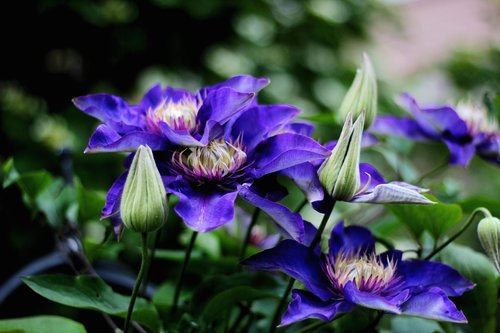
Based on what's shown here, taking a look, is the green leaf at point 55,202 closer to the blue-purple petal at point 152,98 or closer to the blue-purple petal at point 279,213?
the blue-purple petal at point 152,98

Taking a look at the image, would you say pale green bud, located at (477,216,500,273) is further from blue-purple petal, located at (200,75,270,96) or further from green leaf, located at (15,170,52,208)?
green leaf, located at (15,170,52,208)

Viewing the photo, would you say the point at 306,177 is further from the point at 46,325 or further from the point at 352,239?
the point at 46,325

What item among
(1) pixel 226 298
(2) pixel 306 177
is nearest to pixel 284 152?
(2) pixel 306 177

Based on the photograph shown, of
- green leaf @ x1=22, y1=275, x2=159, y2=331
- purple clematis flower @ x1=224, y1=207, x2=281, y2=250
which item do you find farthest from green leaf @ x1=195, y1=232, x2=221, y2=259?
green leaf @ x1=22, y1=275, x2=159, y2=331

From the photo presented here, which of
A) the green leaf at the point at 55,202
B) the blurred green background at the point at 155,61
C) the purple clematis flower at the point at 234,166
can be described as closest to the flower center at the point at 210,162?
the purple clematis flower at the point at 234,166

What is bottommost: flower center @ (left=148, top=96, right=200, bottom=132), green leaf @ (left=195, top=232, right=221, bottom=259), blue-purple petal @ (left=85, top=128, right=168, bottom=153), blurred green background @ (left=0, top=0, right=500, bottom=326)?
blurred green background @ (left=0, top=0, right=500, bottom=326)
